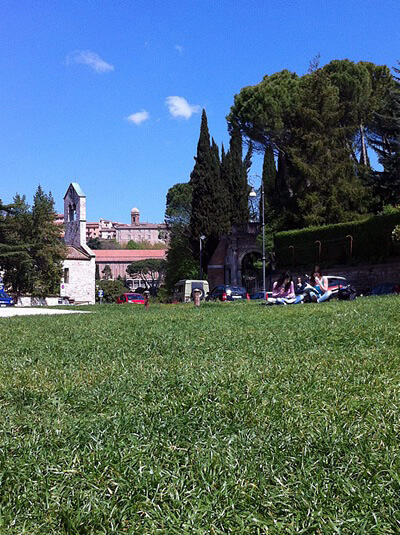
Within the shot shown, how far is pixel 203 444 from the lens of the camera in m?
3.29

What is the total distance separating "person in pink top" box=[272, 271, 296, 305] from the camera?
2080cm

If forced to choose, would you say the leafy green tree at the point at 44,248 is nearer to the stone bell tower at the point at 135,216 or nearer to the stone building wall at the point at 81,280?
the stone building wall at the point at 81,280

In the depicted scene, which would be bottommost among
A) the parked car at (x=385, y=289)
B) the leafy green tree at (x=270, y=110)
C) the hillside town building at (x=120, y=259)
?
the parked car at (x=385, y=289)

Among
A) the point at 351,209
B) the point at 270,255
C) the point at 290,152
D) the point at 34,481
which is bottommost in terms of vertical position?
the point at 34,481

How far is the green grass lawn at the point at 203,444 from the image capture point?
247cm

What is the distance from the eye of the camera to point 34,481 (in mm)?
2826

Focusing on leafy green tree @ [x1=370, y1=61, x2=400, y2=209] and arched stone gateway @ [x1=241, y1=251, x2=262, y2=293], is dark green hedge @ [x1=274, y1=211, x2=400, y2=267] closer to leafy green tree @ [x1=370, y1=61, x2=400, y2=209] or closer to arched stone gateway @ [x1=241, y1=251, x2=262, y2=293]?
leafy green tree @ [x1=370, y1=61, x2=400, y2=209]

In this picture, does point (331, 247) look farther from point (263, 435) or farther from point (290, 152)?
point (263, 435)

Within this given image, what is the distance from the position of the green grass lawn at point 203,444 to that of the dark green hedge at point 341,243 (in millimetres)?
27519

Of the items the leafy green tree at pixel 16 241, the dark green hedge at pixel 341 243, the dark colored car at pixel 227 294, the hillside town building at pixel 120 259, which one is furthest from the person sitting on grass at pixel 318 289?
the hillside town building at pixel 120 259

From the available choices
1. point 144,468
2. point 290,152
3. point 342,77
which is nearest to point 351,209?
point 290,152

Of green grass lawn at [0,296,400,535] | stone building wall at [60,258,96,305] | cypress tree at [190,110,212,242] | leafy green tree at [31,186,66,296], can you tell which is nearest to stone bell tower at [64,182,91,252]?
stone building wall at [60,258,96,305]

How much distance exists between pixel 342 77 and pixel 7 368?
44.2 metres

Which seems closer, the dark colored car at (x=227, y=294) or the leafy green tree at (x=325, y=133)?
the dark colored car at (x=227, y=294)
